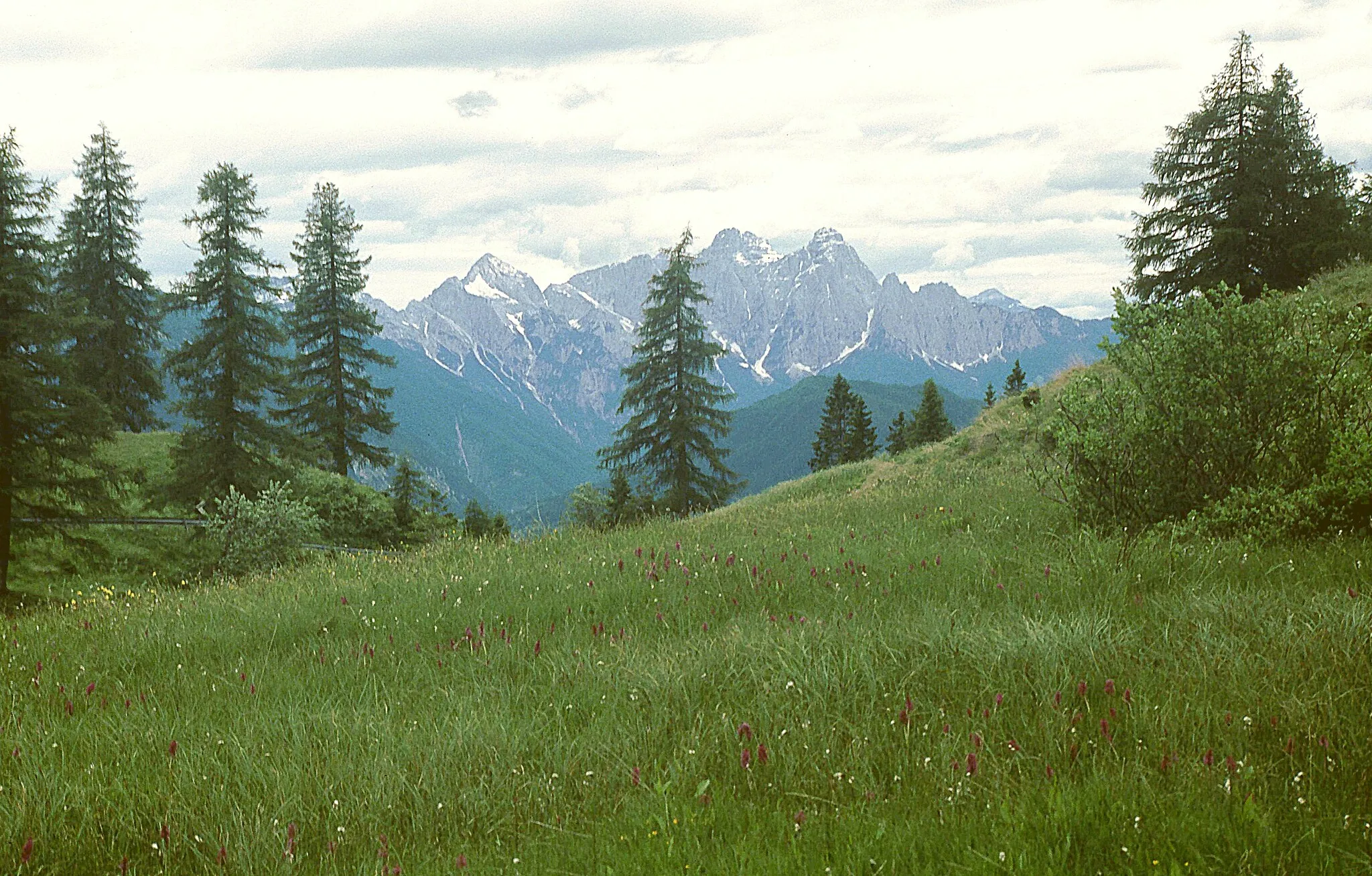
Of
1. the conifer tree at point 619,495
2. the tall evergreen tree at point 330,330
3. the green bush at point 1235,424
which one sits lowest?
the conifer tree at point 619,495

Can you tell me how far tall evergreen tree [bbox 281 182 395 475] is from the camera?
38031mm

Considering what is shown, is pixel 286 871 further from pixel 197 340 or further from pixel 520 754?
pixel 197 340

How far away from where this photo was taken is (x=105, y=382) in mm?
37031

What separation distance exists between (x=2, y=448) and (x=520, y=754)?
21.9 metres

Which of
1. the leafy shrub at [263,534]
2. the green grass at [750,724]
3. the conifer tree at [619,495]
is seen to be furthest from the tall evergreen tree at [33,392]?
the conifer tree at [619,495]

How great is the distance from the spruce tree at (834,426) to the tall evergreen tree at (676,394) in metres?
40.7

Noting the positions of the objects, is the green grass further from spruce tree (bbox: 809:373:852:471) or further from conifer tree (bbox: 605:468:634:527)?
spruce tree (bbox: 809:373:852:471)

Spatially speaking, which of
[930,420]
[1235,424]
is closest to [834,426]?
[930,420]

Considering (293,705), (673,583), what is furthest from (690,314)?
(293,705)

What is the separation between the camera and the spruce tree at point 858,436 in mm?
73919

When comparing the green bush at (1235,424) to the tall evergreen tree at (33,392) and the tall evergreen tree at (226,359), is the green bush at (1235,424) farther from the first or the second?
the tall evergreen tree at (226,359)

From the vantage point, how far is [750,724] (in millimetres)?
3932

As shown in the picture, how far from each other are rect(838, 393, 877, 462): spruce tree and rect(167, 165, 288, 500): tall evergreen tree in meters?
52.8

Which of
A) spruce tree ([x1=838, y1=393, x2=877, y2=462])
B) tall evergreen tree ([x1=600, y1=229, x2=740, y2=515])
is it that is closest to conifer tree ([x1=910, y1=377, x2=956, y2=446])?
spruce tree ([x1=838, y1=393, x2=877, y2=462])
